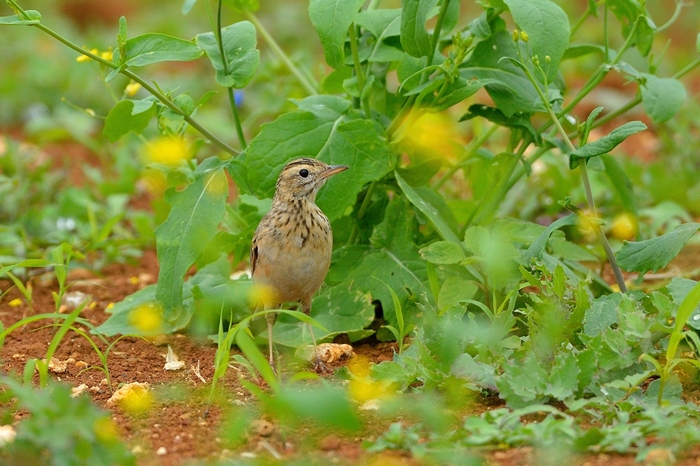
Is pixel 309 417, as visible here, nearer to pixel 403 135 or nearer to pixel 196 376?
pixel 196 376

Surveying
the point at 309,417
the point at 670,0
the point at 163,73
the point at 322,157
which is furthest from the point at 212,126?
the point at 670,0

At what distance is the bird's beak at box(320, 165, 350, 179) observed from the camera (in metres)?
4.63

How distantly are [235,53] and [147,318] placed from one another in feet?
4.85

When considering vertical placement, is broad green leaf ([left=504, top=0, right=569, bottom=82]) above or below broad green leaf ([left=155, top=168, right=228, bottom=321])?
above

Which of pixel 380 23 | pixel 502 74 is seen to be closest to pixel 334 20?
pixel 380 23

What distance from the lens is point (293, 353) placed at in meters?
5.03

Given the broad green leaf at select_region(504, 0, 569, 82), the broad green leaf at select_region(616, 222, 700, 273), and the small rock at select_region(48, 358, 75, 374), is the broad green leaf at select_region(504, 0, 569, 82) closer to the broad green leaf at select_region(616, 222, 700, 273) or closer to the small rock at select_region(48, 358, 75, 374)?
the broad green leaf at select_region(616, 222, 700, 273)

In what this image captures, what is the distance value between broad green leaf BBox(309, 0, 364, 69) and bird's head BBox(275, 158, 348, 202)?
55 cm

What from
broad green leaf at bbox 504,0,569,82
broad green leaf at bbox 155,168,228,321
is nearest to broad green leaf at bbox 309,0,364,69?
broad green leaf at bbox 504,0,569,82

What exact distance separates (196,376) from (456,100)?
6.04 feet

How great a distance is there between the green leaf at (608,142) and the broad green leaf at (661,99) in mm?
646

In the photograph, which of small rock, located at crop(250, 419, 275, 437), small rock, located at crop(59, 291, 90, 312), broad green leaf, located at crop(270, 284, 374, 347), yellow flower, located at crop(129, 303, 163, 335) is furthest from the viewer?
small rock, located at crop(59, 291, 90, 312)

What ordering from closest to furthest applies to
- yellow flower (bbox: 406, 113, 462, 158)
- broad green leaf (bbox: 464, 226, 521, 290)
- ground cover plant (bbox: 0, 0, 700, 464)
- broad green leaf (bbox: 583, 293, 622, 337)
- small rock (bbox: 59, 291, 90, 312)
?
1. ground cover plant (bbox: 0, 0, 700, 464)
2. broad green leaf (bbox: 583, 293, 622, 337)
3. broad green leaf (bbox: 464, 226, 521, 290)
4. yellow flower (bbox: 406, 113, 462, 158)
5. small rock (bbox: 59, 291, 90, 312)

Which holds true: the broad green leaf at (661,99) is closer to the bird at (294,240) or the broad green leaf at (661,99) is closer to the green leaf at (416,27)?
the green leaf at (416,27)
